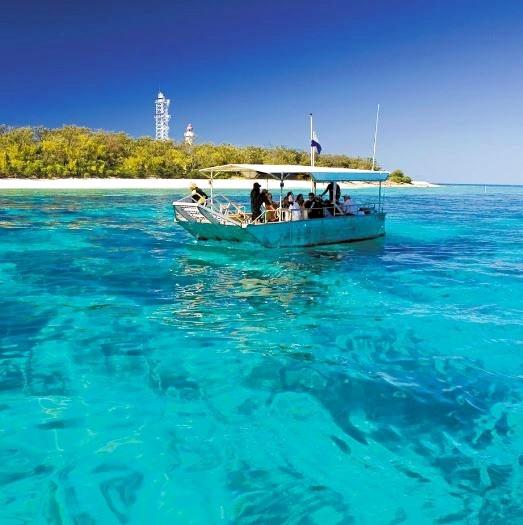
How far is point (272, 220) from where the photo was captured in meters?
21.2

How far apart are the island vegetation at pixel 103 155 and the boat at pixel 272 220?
59693 millimetres

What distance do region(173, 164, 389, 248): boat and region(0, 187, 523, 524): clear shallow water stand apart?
3955mm

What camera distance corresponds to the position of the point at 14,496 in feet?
18.0

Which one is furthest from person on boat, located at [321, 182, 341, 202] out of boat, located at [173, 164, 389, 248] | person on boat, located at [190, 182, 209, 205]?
person on boat, located at [190, 182, 209, 205]

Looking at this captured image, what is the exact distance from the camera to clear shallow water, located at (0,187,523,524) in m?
5.56

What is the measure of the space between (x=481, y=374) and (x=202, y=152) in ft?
329

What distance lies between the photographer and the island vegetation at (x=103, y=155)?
7900cm

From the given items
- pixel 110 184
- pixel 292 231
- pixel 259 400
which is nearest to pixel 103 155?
pixel 110 184

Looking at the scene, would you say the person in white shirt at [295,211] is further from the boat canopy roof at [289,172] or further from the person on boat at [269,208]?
the boat canopy roof at [289,172]

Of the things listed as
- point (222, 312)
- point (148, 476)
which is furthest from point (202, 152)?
point (148, 476)

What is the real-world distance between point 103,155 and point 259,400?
88.1 meters

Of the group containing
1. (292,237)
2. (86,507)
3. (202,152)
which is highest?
(202,152)

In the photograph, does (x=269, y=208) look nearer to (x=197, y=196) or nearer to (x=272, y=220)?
(x=272, y=220)

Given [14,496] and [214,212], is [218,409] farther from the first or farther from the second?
[214,212]
